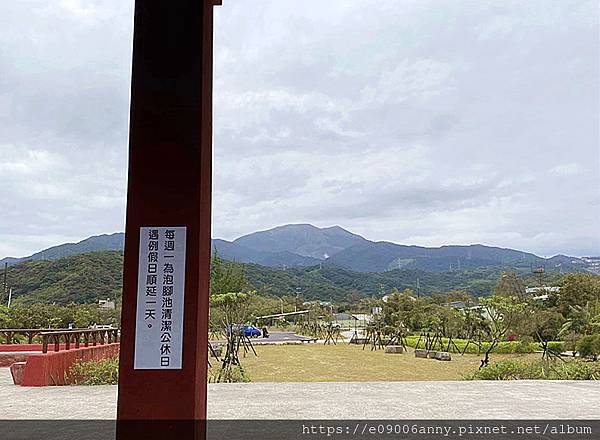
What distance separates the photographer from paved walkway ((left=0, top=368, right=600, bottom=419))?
5281mm

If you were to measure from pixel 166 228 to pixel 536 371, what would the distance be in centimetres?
733

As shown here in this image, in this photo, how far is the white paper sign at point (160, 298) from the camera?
9.40 ft

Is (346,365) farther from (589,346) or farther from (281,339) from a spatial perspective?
(589,346)

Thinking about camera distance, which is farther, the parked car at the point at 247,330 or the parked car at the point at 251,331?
the parked car at the point at 251,331

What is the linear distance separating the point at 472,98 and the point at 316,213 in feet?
14.6

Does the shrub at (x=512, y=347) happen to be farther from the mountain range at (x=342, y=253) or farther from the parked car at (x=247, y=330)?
the parked car at (x=247, y=330)

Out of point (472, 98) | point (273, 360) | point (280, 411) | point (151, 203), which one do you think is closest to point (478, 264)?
point (472, 98)

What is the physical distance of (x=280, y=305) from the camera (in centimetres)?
1041

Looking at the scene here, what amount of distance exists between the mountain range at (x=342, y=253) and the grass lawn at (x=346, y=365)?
1.68 meters

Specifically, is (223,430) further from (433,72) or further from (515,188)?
(515,188)

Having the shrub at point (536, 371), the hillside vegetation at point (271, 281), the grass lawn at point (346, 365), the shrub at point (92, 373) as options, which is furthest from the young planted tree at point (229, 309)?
the shrub at point (536, 371)

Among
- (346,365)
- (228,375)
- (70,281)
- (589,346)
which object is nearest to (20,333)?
(70,281)

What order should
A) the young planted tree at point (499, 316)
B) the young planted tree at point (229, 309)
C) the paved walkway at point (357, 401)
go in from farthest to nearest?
the young planted tree at point (499, 316), the young planted tree at point (229, 309), the paved walkway at point (357, 401)

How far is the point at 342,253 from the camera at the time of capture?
1397cm
